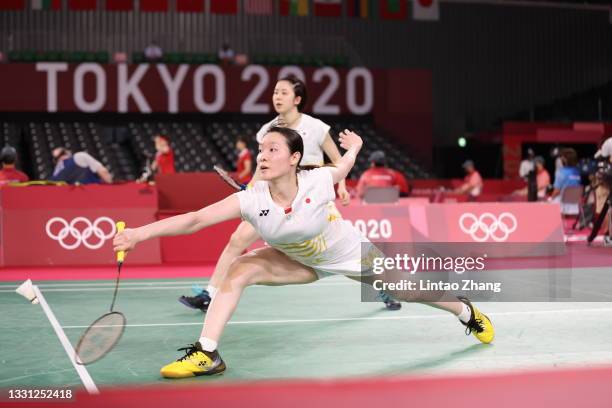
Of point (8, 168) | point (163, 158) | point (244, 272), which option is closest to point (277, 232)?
point (244, 272)

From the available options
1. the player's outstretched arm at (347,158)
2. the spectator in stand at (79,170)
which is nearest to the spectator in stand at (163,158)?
the spectator in stand at (79,170)

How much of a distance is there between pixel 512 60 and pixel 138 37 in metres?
11.9

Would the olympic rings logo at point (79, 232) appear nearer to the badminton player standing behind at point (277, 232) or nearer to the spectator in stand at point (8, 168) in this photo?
the spectator in stand at point (8, 168)

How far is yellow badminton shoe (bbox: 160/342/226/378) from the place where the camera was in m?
3.71

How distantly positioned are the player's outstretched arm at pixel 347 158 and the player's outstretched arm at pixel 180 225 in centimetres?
81

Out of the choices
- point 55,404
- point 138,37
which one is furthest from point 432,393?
point 138,37

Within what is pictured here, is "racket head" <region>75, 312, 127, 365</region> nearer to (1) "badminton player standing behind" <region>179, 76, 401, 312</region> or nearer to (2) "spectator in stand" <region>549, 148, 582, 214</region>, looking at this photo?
(1) "badminton player standing behind" <region>179, 76, 401, 312</region>

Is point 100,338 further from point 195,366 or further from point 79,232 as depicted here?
point 79,232

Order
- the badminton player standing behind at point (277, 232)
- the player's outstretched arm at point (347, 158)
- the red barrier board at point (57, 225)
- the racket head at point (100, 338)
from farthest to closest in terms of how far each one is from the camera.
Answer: the red barrier board at point (57, 225)
the player's outstretched arm at point (347, 158)
the badminton player standing behind at point (277, 232)
the racket head at point (100, 338)

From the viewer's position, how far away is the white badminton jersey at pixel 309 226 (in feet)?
12.3

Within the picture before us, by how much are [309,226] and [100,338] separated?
3.53 feet

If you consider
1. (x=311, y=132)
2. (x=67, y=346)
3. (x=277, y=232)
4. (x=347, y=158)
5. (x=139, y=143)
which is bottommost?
(x=67, y=346)

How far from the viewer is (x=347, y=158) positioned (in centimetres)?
443

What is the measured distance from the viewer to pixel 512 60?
26000 millimetres
